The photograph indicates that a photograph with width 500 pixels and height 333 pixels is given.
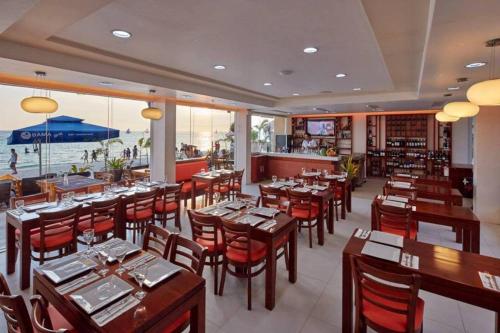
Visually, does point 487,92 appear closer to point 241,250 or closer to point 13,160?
point 241,250

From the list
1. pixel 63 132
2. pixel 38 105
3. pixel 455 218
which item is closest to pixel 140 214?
pixel 38 105

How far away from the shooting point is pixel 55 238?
3.22 m

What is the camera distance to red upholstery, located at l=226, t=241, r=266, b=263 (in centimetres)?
279

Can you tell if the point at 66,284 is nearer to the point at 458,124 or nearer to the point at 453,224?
the point at 453,224

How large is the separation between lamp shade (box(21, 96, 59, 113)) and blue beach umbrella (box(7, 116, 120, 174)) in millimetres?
1982

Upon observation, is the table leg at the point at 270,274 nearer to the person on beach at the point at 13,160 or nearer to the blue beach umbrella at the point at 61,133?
the blue beach umbrella at the point at 61,133

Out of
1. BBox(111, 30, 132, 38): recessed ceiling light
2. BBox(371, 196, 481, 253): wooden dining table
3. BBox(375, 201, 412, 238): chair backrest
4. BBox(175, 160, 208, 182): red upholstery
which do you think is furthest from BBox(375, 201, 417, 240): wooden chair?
BBox(175, 160, 208, 182): red upholstery

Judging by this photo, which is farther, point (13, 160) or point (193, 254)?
point (13, 160)

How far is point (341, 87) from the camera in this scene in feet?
20.4

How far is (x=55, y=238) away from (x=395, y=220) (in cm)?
430

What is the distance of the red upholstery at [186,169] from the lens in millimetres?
7676

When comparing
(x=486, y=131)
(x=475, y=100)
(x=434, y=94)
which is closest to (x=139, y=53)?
(x=475, y=100)

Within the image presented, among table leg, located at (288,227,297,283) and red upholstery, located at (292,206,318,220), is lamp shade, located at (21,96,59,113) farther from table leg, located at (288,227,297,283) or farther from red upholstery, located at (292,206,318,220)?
red upholstery, located at (292,206,318,220)

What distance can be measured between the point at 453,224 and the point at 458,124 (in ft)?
28.3
